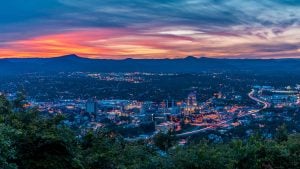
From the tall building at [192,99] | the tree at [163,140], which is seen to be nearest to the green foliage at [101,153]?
the tree at [163,140]

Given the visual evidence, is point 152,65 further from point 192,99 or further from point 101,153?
point 101,153

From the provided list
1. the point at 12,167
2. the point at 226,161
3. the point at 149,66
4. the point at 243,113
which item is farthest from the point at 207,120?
the point at 149,66

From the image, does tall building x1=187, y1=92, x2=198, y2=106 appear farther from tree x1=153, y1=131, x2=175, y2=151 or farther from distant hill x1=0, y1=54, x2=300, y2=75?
distant hill x1=0, y1=54, x2=300, y2=75

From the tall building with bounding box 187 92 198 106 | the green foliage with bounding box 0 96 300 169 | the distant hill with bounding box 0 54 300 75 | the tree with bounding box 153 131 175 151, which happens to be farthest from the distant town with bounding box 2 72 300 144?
the distant hill with bounding box 0 54 300 75

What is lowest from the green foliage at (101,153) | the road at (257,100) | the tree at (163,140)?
the road at (257,100)

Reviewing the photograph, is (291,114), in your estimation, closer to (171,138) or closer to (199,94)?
(199,94)

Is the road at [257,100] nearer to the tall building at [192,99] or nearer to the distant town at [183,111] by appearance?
the distant town at [183,111]

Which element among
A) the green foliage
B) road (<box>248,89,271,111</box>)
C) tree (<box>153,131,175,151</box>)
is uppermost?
the green foliage

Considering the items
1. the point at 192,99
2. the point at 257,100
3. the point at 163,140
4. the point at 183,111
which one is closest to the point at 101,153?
the point at 163,140
